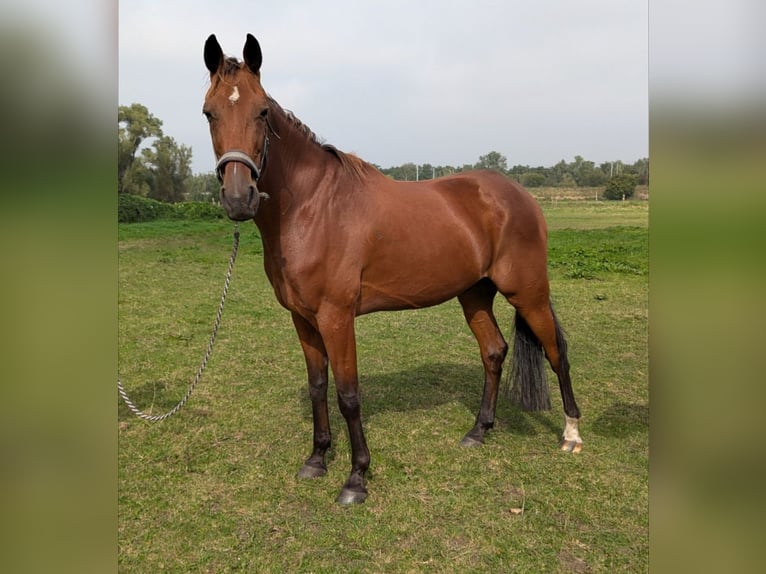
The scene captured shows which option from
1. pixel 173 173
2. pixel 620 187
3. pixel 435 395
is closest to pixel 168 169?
pixel 173 173

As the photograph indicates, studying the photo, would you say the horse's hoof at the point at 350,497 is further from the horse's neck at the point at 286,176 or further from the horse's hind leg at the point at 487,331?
the horse's neck at the point at 286,176

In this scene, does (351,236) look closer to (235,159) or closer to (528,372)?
(235,159)

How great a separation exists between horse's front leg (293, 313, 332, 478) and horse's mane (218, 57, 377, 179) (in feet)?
3.55

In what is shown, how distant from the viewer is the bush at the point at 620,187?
24.4 meters

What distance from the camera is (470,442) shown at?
12.8 feet

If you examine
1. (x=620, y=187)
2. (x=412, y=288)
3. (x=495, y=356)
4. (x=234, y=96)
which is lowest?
(x=495, y=356)

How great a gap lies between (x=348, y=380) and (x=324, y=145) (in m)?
1.53

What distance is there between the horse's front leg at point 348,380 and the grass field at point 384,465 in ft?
0.38

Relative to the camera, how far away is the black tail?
4.12 m

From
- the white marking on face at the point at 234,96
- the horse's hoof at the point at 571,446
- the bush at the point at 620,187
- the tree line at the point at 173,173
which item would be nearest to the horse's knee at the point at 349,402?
the horse's hoof at the point at 571,446
